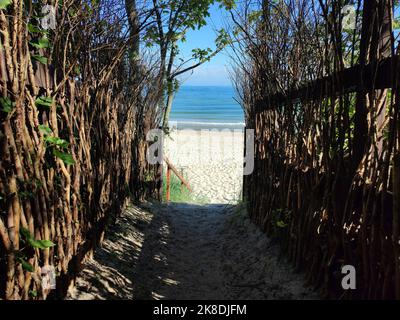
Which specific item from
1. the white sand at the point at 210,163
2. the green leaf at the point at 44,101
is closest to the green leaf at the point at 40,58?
the green leaf at the point at 44,101

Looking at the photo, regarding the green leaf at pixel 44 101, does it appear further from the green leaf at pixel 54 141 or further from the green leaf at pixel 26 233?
the green leaf at pixel 26 233

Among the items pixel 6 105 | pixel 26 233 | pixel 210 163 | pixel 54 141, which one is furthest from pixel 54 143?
pixel 210 163

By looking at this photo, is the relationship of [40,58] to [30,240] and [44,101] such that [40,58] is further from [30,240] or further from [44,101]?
[30,240]

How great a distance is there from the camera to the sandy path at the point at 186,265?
2654 millimetres

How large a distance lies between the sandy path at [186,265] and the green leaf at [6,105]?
137 cm

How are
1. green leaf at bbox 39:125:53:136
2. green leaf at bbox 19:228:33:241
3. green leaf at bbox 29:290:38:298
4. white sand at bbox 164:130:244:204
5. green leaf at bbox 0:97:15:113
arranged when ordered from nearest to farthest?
1. green leaf at bbox 0:97:15:113
2. green leaf at bbox 19:228:33:241
3. green leaf at bbox 29:290:38:298
4. green leaf at bbox 39:125:53:136
5. white sand at bbox 164:130:244:204

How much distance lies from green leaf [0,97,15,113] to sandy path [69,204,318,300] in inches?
53.9

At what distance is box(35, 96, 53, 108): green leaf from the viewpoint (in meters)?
1.97

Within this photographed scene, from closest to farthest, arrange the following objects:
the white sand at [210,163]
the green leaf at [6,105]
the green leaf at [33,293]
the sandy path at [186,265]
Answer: the green leaf at [6,105] < the green leaf at [33,293] < the sandy path at [186,265] < the white sand at [210,163]

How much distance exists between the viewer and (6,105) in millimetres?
1551

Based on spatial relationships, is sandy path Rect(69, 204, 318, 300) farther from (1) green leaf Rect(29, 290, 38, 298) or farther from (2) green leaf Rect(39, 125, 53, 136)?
(2) green leaf Rect(39, 125, 53, 136)

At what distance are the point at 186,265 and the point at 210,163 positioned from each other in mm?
8396

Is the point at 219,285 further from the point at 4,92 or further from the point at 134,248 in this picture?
the point at 4,92

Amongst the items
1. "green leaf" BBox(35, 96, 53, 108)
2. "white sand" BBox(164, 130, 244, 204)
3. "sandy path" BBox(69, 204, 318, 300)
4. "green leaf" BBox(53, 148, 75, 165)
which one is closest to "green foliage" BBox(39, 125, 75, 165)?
"green leaf" BBox(53, 148, 75, 165)
